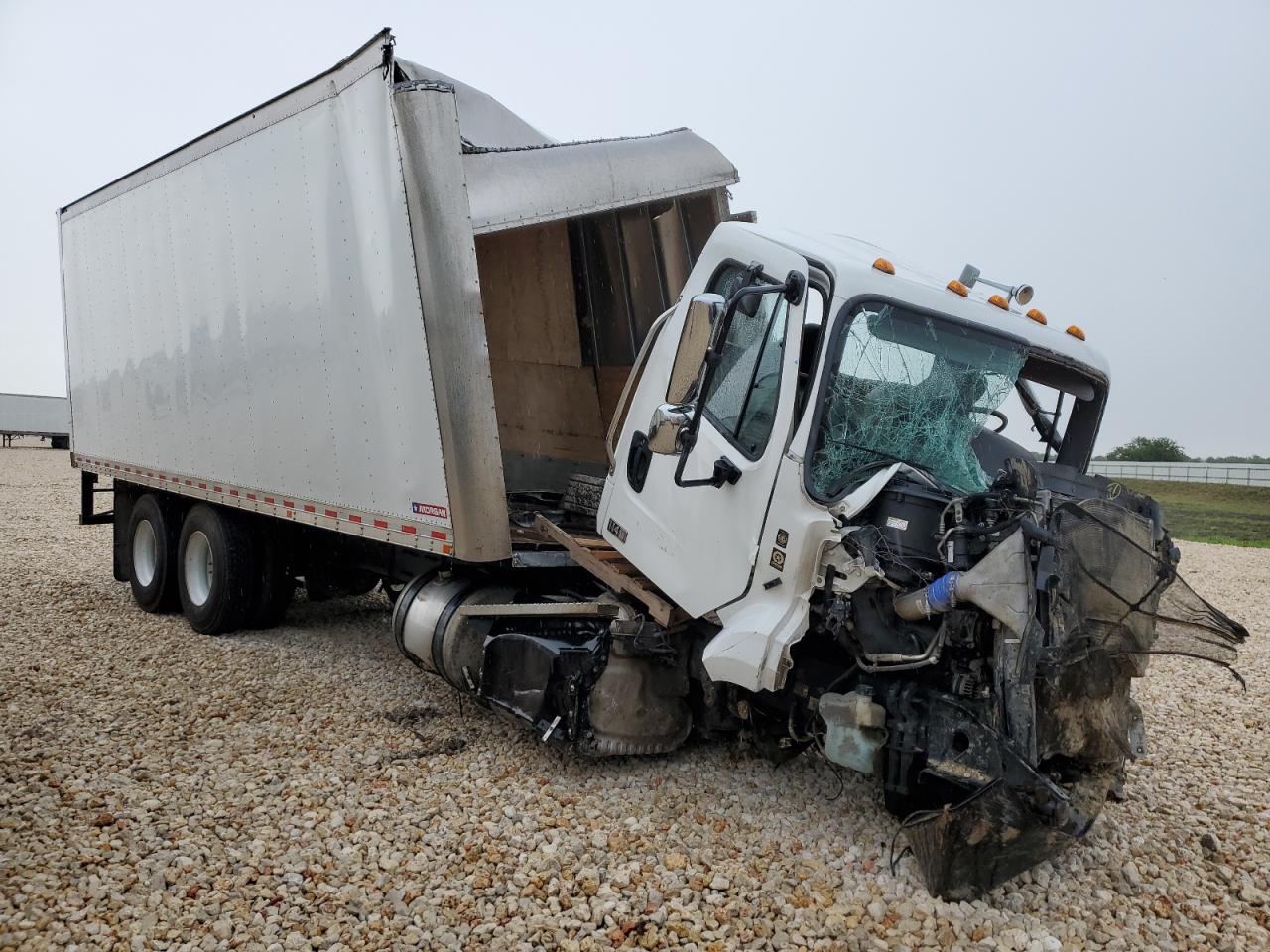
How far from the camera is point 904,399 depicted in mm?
3725

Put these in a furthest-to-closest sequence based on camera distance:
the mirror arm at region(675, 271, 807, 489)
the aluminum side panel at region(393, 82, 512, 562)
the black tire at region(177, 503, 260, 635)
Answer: the black tire at region(177, 503, 260, 635)
the aluminum side panel at region(393, 82, 512, 562)
the mirror arm at region(675, 271, 807, 489)

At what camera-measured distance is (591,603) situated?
4590 mm

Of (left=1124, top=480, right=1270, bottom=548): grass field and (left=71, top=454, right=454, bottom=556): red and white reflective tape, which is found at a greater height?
(left=71, top=454, right=454, bottom=556): red and white reflective tape

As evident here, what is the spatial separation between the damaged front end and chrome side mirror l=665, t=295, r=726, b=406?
39.7 inches

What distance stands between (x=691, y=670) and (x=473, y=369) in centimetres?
185

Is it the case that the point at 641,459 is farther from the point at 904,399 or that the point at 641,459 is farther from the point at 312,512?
the point at 312,512

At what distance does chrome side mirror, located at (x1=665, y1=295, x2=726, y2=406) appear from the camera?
12.4 ft

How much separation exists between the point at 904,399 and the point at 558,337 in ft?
11.6

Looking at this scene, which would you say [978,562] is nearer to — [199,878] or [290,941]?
[290,941]

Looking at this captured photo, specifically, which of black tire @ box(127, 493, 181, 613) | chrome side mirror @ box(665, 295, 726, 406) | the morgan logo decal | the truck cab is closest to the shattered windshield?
the truck cab

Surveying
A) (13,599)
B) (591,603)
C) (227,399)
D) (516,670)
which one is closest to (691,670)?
(591,603)

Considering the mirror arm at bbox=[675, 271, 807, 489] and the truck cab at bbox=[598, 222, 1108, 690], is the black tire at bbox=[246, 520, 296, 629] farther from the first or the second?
the mirror arm at bbox=[675, 271, 807, 489]

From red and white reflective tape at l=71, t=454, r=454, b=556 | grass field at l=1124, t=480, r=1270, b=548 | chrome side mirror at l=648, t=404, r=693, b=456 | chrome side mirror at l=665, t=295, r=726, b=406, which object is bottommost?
grass field at l=1124, t=480, r=1270, b=548

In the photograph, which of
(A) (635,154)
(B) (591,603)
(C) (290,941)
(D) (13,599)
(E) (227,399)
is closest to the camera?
(C) (290,941)
